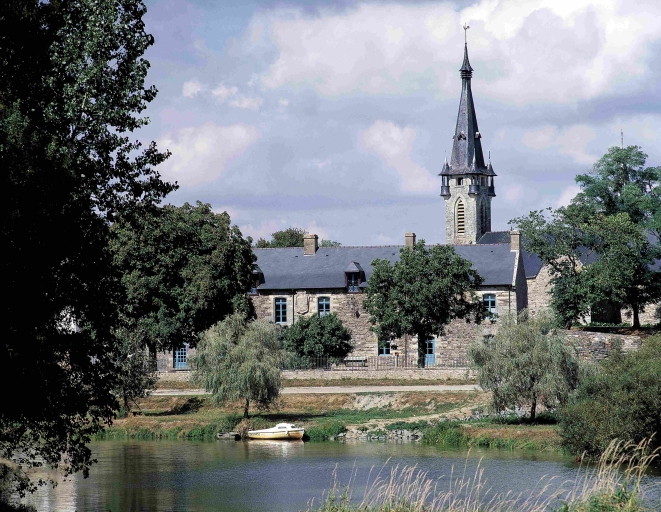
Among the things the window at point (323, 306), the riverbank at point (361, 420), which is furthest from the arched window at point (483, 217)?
the riverbank at point (361, 420)

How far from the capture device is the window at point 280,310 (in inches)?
2414

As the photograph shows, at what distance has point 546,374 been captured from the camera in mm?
35938

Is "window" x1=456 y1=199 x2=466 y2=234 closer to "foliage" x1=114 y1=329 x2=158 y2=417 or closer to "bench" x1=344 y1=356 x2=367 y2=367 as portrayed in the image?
"bench" x1=344 y1=356 x2=367 y2=367

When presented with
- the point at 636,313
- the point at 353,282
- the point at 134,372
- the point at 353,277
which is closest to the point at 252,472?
the point at 134,372

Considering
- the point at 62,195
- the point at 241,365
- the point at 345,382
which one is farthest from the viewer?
the point at 345,382

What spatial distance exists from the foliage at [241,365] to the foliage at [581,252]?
21.6 m

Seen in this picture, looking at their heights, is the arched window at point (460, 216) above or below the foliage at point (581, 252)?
above

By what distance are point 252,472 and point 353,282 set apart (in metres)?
30.8

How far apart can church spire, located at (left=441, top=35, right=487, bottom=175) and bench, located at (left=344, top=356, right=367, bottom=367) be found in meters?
45.2

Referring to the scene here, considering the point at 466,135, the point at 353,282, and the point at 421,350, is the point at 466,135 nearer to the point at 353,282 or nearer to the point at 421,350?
the point at 353,282

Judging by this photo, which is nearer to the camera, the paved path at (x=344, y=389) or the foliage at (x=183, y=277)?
the paved path at (x=344, y=389)

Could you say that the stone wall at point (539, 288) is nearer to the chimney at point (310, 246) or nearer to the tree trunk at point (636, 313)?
the tree trunk at point (636, 313)

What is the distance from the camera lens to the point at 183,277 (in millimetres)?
50594

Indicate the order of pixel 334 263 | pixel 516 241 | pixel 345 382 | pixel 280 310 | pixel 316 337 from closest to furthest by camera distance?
pixel 345 382 < pixel 316 337 < pixel 516 241 < pixel 280 310 < pixel 334 263
